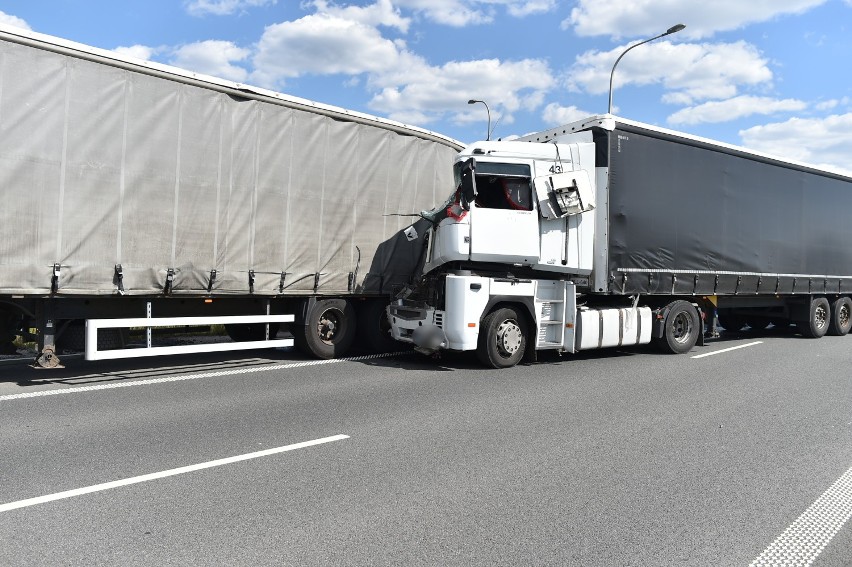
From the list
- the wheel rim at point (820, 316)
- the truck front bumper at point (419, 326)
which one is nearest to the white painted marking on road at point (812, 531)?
the truck front bumper at point (419, 326)

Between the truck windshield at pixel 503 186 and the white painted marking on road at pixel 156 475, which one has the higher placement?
the truck windshield at pixel 503 186

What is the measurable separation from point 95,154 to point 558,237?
6.75 metres

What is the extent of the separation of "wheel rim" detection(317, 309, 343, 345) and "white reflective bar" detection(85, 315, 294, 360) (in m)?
0.73

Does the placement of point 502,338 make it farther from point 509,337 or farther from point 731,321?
point 731,321

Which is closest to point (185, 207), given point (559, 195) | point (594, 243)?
point (559, 195)

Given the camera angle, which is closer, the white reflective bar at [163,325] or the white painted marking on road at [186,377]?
the white painted marking on road at [186,377]

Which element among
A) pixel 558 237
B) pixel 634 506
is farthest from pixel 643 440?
pixel 558 237

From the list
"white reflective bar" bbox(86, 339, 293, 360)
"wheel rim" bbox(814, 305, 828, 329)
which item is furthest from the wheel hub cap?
"wheel rim" bbox(814, 305, 828, 329)

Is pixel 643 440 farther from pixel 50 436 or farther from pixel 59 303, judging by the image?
pixel 59 303

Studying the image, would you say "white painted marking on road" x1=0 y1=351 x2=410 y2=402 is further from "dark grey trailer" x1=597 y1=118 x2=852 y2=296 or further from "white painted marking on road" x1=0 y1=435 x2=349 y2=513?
"dark grey trailer" x1=597 y1=118 x2=852 y2=296

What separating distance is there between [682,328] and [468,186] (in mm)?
5792

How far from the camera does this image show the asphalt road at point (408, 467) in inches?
144

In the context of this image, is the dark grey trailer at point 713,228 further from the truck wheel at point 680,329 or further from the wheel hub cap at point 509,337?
the wheel hub cap at point 509,337

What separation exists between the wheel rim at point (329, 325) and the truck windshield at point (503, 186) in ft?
9.59
